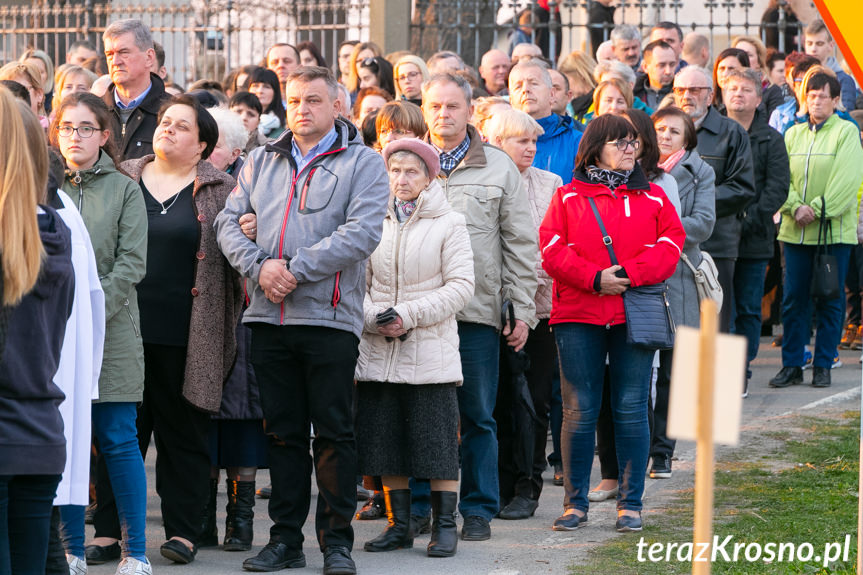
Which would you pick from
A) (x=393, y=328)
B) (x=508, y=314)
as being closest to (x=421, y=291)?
→ (x=393, y=328)

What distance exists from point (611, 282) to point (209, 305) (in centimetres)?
193

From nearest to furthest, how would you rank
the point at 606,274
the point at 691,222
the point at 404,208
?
the point at 404,208, the point at 606,274, the point at 691,222

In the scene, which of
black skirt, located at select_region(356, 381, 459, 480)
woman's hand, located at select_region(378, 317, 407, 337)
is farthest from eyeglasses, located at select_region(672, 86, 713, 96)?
woman's hand, located at select_region(378, 317, 407, 337)

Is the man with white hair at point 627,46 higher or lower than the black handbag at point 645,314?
higher

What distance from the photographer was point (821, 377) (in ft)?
35.1

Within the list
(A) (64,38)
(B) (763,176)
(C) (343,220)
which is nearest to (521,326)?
(C) (343,220)

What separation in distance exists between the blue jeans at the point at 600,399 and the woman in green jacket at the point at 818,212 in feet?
13.9

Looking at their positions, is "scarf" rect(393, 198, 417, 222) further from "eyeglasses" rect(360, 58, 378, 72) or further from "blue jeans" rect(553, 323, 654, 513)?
"eyeglasses" rect(360, 58, 378, 72)

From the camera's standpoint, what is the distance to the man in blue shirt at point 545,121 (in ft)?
26.8

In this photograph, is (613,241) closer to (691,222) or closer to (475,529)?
(691,222)

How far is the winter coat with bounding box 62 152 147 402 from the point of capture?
596 cm

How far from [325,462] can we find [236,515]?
71 cm

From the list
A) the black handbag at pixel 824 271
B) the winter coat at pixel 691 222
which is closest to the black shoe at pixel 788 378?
the black handbag at pixel 824 271

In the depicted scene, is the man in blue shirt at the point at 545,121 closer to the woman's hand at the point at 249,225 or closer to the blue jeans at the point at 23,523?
the woman's hand at the point at 249,225
